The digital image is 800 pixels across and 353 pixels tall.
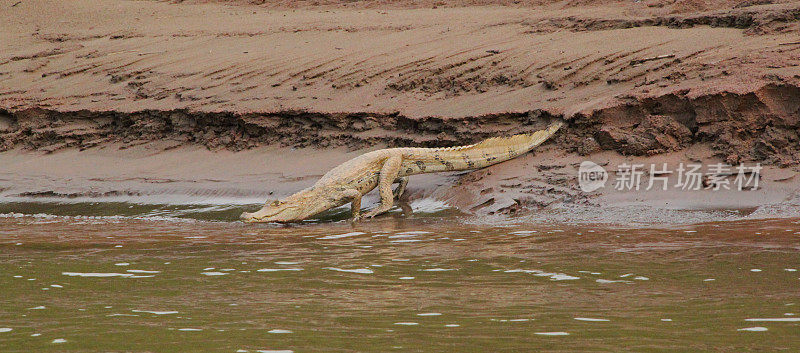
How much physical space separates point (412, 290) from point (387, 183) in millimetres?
4157

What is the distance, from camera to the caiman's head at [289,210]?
925cm

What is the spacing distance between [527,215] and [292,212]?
92.5 inches

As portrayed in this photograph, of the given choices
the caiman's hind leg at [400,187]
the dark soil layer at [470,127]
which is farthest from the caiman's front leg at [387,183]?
the dark soil layer at [470,127]

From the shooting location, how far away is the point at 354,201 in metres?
9.66

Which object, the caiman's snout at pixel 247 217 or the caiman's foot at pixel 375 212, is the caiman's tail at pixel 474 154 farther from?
the caiman's snout at pixel 247 217

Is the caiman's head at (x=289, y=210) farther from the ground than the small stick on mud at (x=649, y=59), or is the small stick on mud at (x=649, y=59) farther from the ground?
the small stick on mud at (x=649, y=59)

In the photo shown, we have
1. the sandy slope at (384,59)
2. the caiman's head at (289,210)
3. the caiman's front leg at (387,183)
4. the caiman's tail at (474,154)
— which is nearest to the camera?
the caiman's head at (289,210)

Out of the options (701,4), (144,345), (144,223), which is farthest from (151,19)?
(144,345)

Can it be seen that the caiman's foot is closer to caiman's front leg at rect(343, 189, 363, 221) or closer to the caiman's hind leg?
caiman's front leg at rect(343, 189, 363, 221)

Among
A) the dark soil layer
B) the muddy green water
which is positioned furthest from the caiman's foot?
the dark soil layer

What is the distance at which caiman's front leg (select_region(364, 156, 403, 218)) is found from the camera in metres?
9.67

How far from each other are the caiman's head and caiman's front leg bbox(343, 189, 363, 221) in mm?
257

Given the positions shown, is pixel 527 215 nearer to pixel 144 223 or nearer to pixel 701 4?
pixel 144 223

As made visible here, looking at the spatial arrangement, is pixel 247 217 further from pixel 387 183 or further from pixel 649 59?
pixel 649 59
